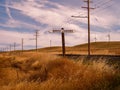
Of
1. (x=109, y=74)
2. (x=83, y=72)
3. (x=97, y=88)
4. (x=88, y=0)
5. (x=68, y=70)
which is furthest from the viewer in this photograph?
(x=88, y=0)

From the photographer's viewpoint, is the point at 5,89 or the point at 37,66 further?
the point at 37,66

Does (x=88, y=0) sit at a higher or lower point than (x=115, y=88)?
higher

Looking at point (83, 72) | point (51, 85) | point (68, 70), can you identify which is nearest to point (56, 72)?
point (68, 70)

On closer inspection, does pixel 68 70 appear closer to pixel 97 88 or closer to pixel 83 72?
pixel 83 72

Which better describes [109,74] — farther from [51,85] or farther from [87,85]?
[51,85]

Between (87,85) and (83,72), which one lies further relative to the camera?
(83,72)

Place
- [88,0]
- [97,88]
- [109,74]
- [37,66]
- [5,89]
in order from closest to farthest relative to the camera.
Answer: [5,89], [97,88], [109,74], [37,66], [88,0]

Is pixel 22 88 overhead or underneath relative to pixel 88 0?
underneath

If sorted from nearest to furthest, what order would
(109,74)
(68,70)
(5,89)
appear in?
1. (5,89)
2. (109,74)
3. (68,70)

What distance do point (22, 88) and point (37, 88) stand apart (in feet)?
2.10

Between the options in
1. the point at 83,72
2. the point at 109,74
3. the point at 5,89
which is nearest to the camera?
the point at 5,89

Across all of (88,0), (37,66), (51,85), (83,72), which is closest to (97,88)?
(51,85)

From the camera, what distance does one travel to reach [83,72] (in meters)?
17.5

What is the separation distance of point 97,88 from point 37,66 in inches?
639
